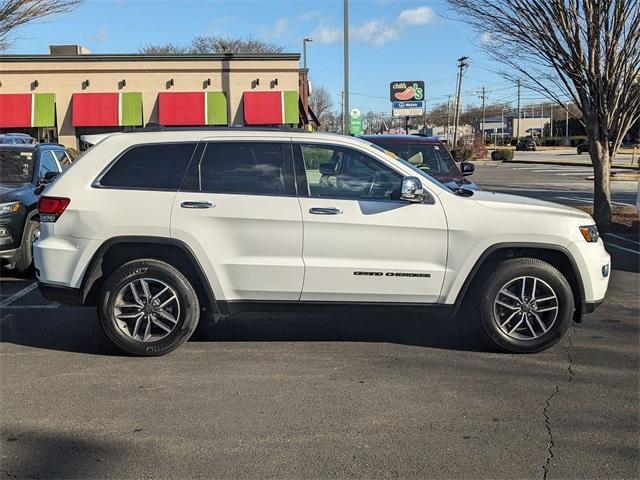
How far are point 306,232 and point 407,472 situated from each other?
2184 mm

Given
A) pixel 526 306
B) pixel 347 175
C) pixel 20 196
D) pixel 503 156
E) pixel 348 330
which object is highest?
pixel 503 156

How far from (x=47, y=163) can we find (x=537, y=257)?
7.20 m

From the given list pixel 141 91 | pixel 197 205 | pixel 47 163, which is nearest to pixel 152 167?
pixel 197 205

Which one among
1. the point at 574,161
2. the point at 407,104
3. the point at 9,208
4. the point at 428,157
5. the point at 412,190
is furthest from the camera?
the point at 574,161

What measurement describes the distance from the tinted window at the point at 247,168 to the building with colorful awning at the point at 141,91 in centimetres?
2835

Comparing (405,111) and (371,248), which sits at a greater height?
(405,111)

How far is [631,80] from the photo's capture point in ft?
35.6

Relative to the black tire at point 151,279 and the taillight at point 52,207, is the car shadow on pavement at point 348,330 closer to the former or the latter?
the black tire at point 151,279

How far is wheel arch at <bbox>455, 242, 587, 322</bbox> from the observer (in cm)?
508

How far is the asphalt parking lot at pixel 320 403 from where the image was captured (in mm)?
3469

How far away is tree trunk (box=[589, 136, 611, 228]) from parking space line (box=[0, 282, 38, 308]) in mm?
9660

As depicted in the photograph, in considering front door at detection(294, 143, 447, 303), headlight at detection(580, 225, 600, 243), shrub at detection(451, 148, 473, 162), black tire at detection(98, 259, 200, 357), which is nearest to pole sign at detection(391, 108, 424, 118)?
headlight at detection(580, 225, 600, 243)

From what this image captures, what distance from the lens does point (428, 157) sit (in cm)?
1001

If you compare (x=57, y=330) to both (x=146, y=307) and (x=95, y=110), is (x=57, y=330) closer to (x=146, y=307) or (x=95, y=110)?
(x=146, y=307)
